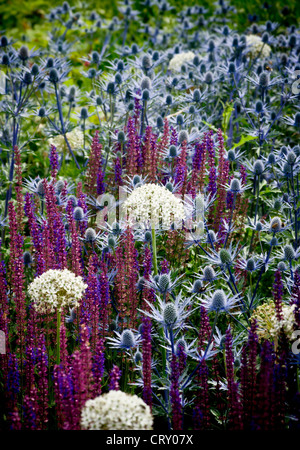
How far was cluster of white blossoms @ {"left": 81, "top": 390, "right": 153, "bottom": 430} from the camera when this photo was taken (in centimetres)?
205

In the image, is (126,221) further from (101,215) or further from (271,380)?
(271,380)

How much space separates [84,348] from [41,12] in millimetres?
10362

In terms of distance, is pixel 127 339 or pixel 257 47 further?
pixel 257 47

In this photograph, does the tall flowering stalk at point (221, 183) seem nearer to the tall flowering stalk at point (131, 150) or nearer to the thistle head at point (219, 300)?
the tall flowering stalk at point (131, 150)

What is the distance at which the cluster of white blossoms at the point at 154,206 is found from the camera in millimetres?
3037

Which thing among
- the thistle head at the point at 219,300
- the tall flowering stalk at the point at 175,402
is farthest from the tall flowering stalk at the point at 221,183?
the tall flowering stalk at the point at 175,402

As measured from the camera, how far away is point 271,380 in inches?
89.7

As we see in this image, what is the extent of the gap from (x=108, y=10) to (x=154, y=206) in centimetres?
934

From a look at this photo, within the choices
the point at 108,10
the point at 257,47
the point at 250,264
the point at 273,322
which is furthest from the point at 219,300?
the point at 108,10

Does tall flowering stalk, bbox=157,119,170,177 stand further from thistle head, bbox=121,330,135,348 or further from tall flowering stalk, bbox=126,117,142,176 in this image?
thistle head, bbox=121,330,135,348

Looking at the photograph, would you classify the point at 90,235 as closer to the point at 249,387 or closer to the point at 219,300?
the point at 219,300

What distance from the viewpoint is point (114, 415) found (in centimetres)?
204
